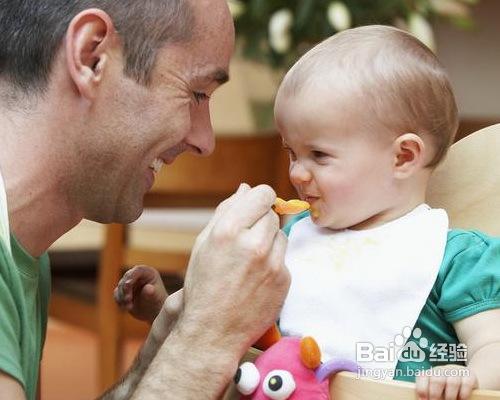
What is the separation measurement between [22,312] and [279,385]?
0.40 metres

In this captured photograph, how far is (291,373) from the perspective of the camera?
1.21 m

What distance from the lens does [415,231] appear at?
137 cm

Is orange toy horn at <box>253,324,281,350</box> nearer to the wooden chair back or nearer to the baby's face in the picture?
the baby's face

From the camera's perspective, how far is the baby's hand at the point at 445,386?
1.10 meters

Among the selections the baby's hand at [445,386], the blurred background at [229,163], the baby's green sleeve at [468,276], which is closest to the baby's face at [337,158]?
the baby's green sleeve at [468,276]

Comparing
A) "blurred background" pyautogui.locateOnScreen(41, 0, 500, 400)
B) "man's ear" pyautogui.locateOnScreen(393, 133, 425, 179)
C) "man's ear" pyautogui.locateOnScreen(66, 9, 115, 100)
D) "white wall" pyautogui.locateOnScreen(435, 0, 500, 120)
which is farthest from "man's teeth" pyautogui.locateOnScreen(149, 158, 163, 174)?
"white wall" pyautogui.locateOnScreen(435, 0, 500, 120)

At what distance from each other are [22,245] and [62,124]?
7.1 inches

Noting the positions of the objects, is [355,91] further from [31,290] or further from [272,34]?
[272,34]

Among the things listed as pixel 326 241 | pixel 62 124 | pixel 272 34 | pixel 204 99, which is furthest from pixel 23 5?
pixel 272 34

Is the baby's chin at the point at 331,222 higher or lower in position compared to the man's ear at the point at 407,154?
lower

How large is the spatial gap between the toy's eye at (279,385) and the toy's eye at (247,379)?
0.08 feet

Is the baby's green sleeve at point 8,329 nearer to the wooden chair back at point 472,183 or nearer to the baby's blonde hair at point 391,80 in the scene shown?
the baby's blonde hair at point 391,80

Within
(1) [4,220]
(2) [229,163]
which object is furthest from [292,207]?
(2) [229,163]

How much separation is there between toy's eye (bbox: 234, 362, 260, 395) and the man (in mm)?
66
